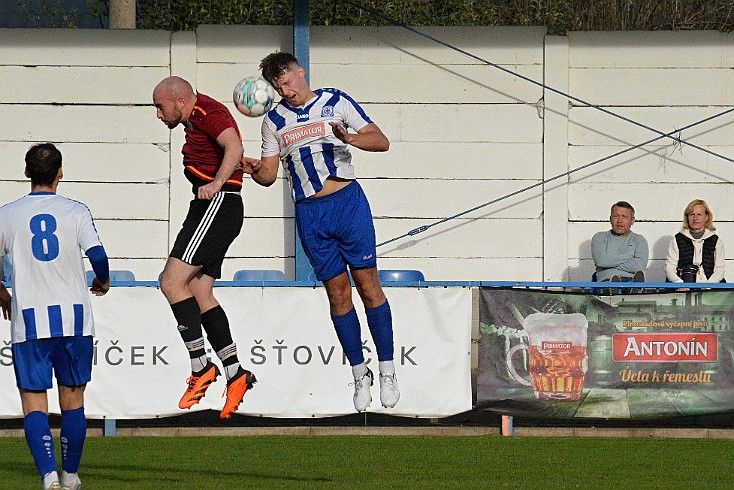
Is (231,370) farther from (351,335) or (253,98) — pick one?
(253,98)

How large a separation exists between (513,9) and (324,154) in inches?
590

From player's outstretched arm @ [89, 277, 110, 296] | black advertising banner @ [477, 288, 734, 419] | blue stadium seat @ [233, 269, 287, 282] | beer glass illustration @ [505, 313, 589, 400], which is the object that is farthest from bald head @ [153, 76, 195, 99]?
blue stadium seat @ [233, 269, 287, 282]

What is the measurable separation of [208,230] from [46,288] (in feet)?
3.25

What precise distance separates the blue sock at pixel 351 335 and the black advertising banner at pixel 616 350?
3217 millimetres

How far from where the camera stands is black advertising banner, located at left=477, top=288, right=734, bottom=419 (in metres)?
11.5

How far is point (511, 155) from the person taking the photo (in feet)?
51.1

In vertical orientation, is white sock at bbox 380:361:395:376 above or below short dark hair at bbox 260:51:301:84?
below

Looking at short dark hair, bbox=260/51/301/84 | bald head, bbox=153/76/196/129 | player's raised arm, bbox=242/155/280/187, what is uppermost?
short dark hair, bbox=260/51/301/84

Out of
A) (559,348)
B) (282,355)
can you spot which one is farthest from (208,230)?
(559,348)

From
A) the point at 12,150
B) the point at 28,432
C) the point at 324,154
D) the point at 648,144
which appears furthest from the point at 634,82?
the point at 28,432

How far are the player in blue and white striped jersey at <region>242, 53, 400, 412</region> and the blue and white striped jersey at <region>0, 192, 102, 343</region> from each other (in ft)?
3.58

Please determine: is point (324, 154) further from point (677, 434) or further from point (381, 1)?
point (381, 1)

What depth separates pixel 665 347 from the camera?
1153 cm

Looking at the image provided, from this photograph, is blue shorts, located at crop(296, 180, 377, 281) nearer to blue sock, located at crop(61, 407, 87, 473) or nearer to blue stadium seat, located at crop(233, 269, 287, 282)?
blue sock, located at crop(61, 407, 87, 473)
